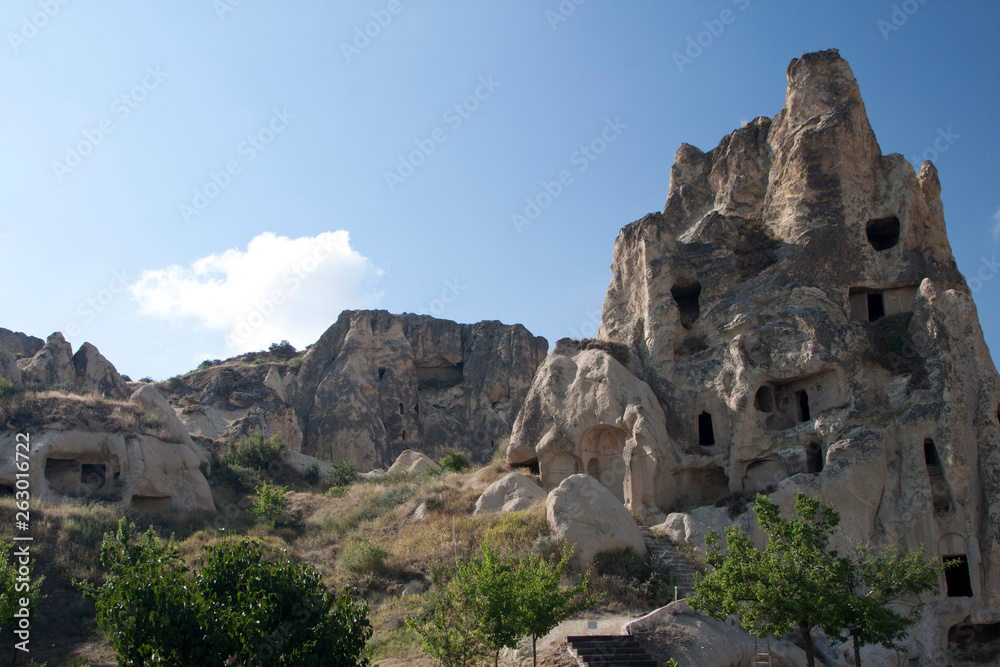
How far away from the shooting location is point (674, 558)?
801 inches

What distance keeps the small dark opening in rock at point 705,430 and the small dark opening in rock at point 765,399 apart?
5.45 ft

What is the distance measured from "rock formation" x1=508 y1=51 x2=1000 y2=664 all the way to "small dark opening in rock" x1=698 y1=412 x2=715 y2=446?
62 mm

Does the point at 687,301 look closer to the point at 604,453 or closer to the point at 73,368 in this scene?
the point at 604,453

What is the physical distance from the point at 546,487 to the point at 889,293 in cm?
1346

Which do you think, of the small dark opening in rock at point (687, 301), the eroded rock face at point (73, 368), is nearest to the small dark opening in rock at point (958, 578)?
the small dark opening in rock at point (687, 301)

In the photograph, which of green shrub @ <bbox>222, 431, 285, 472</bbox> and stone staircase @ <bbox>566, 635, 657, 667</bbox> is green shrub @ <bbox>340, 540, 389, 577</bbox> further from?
green shrub @ <bbox>222, 431, 285, 472</bbox>

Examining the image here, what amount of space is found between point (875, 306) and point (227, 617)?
2440 cm

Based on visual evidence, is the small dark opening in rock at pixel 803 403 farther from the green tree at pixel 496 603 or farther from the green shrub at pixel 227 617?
the green shrub at pixel 227 617

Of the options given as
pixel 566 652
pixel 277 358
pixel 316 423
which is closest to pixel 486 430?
pixel 316 423

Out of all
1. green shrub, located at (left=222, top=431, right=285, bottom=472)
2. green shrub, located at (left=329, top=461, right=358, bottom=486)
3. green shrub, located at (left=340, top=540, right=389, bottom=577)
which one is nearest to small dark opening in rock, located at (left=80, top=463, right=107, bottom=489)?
green shrub, located at (left=222, top=431, right=285, bottom=472)

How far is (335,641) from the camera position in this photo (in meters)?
9.62

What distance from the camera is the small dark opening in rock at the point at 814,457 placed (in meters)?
23.5

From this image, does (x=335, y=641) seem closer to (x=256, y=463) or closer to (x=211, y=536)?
(x=211, y=536)

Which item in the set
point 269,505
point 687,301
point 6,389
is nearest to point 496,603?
point 269,505
